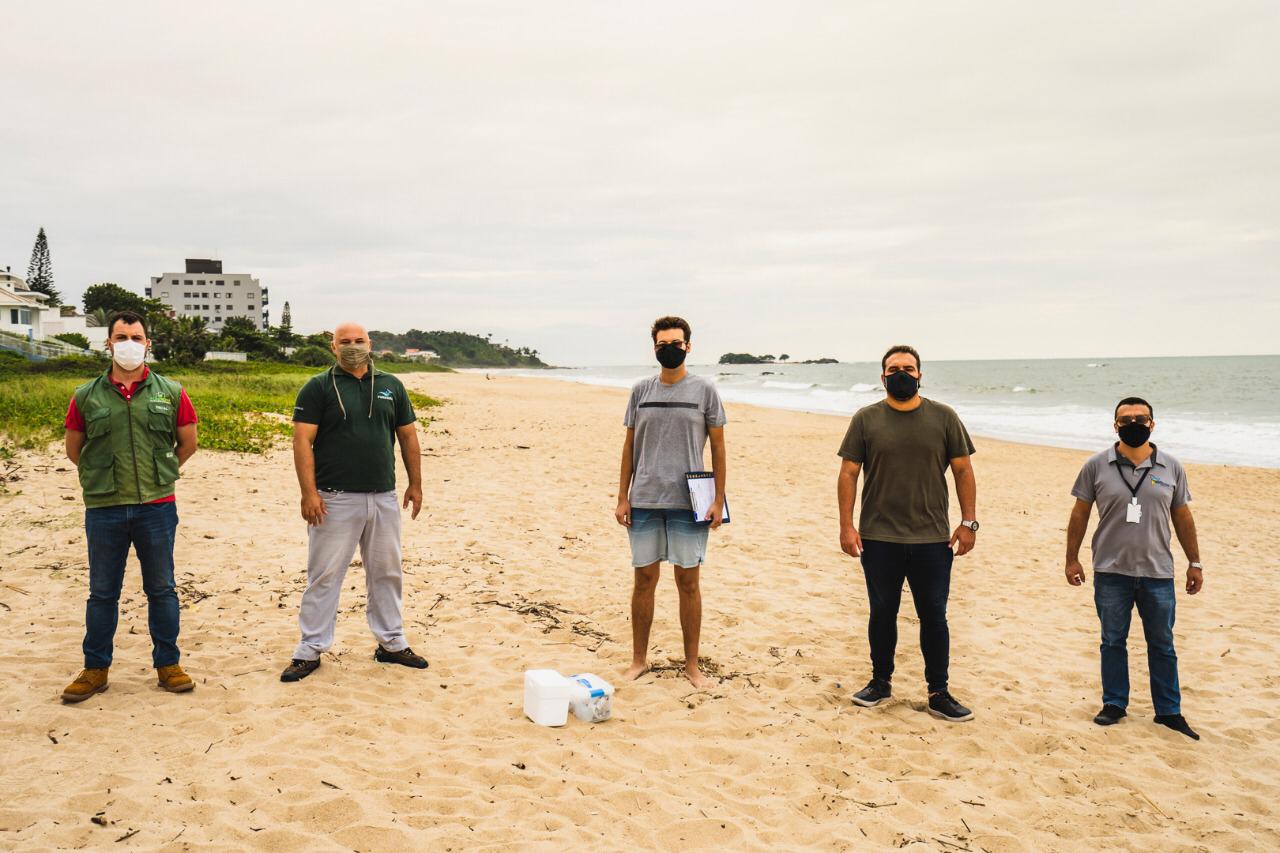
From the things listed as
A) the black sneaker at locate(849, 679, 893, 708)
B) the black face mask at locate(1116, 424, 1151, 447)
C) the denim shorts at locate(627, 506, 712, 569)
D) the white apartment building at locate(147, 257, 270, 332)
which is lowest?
the black sneaker at locate(849, 679, 893, 708)

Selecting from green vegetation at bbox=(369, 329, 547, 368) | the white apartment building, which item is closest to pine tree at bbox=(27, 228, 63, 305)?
→ the white apartment building

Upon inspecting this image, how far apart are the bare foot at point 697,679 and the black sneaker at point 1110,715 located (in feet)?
7.14

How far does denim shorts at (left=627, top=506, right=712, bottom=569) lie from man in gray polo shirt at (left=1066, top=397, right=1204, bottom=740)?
2.06 metres

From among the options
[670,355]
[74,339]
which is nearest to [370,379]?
[670,355]

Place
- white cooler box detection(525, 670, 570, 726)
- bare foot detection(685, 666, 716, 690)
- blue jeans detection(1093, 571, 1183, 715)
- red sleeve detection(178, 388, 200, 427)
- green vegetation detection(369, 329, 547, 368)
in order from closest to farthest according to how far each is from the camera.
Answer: white cooler box detection(525, 670, 570, 726), blue jeans detection(1093, 571, 1183, 715), red sleeve detection(178, 388, 200, 427), bare foot detection(685, 666, 716, 690), green vegetation detection(369, 329, 547, 368)

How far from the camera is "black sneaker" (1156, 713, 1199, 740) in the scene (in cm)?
454

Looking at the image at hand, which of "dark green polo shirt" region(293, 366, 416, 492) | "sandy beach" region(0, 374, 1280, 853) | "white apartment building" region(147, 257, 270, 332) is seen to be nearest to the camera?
"sandy beach" region(0, 374, 1280, 853)

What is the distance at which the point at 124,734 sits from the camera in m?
4.04

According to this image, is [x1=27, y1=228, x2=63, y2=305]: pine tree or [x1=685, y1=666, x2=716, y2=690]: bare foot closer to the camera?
[x1=685, y1=666, x2=716, y2=690]: bare foot

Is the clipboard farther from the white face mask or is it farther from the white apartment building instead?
the white apartment building

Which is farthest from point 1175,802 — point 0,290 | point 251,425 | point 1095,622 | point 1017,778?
point 0,290

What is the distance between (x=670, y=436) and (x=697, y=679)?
1.51 m

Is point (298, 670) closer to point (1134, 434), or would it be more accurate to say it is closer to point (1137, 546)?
point (1137, 546)

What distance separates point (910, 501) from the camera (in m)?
4.49
